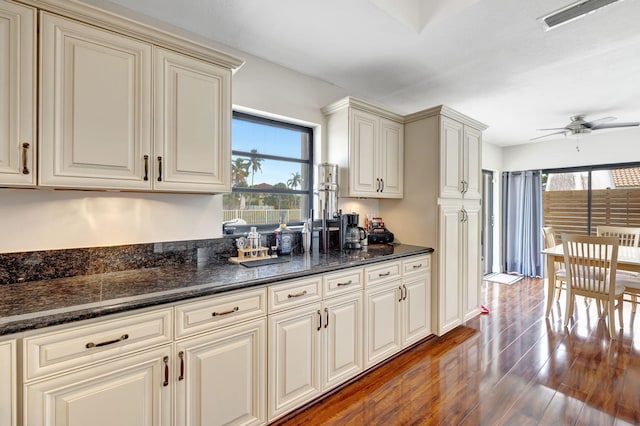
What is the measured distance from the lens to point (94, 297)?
4.27 feet

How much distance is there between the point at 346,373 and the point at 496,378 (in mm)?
1154

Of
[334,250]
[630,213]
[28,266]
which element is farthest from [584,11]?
[630,213]

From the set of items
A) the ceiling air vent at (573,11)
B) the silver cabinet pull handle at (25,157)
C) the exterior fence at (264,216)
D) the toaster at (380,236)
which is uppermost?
the ceiling air vent at (573,11)

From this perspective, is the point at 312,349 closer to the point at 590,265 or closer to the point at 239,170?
the point at 239,170

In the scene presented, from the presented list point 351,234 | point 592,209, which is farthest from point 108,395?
point 592,209

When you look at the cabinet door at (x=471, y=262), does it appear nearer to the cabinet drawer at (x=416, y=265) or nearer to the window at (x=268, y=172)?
the cabinet drawer at (x=416, y=265)

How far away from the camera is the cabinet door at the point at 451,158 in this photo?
2.78 meters

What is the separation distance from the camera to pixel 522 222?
555 cm

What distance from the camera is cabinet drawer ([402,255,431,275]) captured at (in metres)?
2.55

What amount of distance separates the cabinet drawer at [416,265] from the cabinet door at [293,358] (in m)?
0.98

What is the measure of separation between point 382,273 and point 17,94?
2.32 m

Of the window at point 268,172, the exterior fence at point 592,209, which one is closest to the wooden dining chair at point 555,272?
the exterior fence at point 592,209

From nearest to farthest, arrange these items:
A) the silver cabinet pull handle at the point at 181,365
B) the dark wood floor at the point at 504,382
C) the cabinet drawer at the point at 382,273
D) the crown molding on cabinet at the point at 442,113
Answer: the silver cabinet pull handle at the point at 181,365
the dark wood floor at the point at 504,382
the cabinet drawer at the point at 382,273
the crown molding on cabinet at the point at 442,113

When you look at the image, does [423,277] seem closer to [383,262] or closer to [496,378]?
[383,262]
